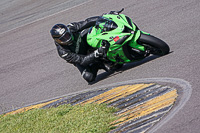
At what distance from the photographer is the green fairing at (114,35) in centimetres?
782

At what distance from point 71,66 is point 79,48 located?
1573 mm

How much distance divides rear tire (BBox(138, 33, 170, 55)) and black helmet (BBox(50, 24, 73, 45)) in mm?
1591

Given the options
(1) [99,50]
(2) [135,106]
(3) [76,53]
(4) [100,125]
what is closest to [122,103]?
(2) [135,106]

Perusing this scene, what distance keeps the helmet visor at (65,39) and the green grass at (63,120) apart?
146cm

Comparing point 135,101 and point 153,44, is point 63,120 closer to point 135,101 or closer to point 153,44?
point 135,101

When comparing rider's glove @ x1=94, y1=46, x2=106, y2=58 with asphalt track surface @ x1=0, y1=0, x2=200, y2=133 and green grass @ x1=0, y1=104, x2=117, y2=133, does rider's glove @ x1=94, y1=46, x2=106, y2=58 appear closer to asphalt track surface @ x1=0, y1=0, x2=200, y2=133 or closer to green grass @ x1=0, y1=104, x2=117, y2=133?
asphalt track surface @ x1=0, y1=0, x2=200, y2=133

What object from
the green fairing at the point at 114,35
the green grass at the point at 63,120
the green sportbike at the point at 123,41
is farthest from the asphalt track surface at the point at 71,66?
the green grass at the point at 63,120

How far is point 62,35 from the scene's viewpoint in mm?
8055

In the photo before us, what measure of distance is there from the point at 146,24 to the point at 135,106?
15.0ft

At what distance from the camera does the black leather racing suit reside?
831cm

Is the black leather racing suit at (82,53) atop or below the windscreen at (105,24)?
below

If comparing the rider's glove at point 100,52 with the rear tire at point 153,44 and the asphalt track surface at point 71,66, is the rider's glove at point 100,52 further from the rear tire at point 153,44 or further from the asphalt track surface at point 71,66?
the rear tire at point 153,44

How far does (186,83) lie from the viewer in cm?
645

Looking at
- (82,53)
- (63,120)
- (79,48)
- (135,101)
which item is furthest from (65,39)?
(135,101)
